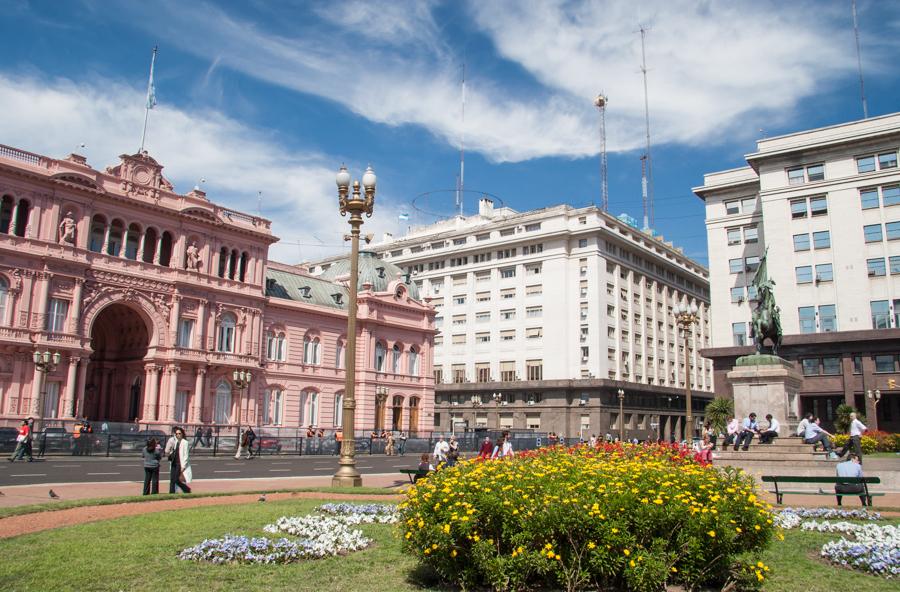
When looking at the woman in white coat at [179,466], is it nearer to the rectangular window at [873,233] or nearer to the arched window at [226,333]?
the arched window at [226,333]

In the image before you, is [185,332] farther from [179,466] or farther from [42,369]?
[179,466]

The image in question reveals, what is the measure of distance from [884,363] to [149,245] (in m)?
52.6

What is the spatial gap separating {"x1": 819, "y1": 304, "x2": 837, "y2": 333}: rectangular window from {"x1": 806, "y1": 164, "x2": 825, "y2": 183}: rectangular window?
33.7 ft

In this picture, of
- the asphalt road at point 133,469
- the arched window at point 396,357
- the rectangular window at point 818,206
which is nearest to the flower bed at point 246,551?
the asphalt road at point 133,469

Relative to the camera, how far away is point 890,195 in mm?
52062

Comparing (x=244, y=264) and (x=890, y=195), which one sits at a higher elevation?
(x=890, y=195)

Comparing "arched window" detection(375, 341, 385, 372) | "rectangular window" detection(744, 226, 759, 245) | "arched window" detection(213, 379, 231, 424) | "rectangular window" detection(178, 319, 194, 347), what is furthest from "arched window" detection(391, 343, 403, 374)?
"rectangular window" detection(744, 226, 759, 245)

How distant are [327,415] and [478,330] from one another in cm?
2877

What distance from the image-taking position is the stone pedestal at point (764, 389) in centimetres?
2362

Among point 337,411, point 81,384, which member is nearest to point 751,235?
point 337,411

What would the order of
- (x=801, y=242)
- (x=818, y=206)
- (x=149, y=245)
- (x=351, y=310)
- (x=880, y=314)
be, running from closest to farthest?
(x=351, y=310)
(x=149, y=245)
(x=880, y=314)
(x=818, y=206)
(x=801, y=242)

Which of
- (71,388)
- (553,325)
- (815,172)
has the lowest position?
(71,388)

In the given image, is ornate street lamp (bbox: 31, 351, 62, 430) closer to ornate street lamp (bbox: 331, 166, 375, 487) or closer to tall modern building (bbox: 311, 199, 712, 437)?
ornate street lamp (bbox: 331, 166, 375, 487)

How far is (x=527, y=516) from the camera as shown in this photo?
7.46 metres
